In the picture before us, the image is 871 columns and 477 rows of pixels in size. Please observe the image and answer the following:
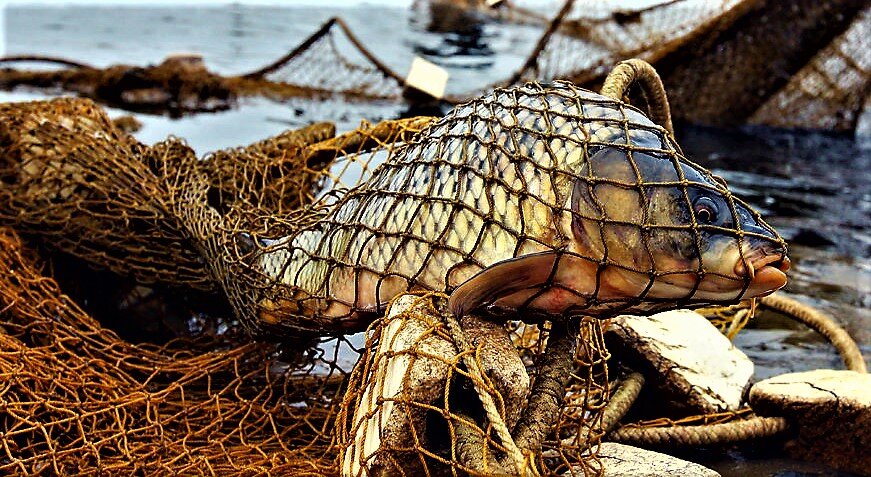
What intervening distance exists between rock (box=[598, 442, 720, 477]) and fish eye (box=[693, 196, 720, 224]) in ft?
2.69

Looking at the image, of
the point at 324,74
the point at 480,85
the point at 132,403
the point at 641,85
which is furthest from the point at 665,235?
the point at 480,85

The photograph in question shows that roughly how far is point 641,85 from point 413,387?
144 centimetres

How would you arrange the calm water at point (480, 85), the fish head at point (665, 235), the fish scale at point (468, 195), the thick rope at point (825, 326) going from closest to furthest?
the fish head at point (665, 235), the fish scale at point (468, 195), the thick rope at point (825, 326), the calm water at point (480, 85)

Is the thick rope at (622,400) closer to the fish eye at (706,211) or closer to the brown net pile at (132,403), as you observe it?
the brown net pile at (132,403)

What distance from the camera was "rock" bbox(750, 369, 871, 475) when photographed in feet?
9.96

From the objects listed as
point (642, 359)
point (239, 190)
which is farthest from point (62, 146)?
point (642, 359)

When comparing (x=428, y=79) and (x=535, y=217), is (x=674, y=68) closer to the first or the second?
(x=428, y=79)

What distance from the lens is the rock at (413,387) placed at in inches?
79.2

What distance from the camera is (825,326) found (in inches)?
164

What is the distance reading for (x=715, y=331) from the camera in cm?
360

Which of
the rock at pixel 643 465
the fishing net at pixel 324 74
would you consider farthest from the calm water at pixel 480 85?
the rock at pixel 643 465

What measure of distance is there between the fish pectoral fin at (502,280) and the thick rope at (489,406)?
5 cm

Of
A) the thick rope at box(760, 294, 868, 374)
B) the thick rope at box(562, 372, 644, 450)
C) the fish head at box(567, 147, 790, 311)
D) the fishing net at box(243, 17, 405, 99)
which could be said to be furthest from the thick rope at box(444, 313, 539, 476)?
the fishing net at box(243, 17, 405, 99)

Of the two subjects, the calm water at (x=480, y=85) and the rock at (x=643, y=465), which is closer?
the rock at (x=643, y=465)
